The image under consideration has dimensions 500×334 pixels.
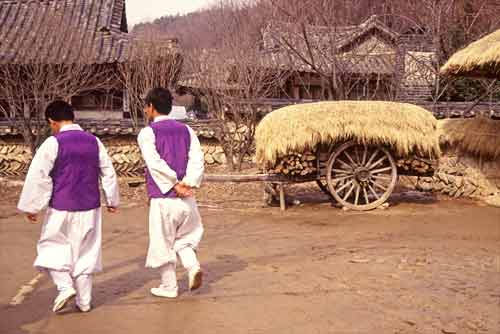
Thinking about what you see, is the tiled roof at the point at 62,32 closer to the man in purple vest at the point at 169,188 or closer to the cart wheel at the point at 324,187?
the cart wheel at the point at 324,187

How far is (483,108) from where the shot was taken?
1823 centimetres

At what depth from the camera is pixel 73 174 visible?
14.5 feet

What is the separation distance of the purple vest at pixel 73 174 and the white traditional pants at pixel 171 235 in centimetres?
50

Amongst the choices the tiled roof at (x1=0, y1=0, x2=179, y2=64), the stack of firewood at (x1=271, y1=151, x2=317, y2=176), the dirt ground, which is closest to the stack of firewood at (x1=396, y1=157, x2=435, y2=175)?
the dirt ground

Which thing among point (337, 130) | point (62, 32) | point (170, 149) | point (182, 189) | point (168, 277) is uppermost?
point (62, 32)

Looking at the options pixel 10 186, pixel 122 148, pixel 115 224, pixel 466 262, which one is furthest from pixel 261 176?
pixel 122 148

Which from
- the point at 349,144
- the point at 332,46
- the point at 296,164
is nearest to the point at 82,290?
the point at 296,164

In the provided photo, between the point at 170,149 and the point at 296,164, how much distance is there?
4600 millimetres

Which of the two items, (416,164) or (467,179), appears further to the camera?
(467,179)

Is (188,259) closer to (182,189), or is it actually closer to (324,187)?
(182,189)

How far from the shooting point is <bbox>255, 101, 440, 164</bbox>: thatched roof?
8.80 meters

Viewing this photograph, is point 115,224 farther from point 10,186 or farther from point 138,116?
point 138,116

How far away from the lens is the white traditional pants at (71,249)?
4324 millimetres

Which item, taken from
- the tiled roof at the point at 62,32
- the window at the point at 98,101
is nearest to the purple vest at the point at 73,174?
the tiled roof at the point at 62,32
